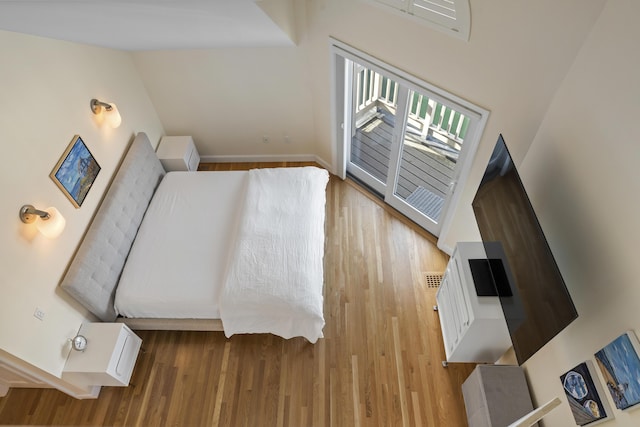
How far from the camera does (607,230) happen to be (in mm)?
1939

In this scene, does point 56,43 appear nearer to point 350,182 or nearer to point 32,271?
point 32,271

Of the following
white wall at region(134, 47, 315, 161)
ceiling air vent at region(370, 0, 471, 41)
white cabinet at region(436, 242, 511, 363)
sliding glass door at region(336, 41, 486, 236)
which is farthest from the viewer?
white wall at region(134, 47, 315, 161)

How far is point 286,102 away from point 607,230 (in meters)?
3.37

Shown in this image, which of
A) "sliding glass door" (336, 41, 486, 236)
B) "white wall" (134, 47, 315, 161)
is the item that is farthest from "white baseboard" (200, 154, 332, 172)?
"sliding glass door" (336, 41, 486, 236)

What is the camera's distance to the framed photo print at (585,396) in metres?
1.95

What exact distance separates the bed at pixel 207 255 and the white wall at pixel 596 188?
1.77 metres

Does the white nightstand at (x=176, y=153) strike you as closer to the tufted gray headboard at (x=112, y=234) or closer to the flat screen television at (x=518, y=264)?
the tufted gray headboard at (x=112, y=234)

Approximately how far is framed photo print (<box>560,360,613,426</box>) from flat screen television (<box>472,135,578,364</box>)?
0.25 m

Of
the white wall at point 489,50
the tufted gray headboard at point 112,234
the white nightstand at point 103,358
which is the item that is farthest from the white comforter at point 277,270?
the white wall at point 489,50

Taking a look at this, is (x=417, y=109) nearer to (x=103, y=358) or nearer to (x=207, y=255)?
(x=207, y=255)

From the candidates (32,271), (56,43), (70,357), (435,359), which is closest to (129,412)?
(70,357)

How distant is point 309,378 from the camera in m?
3.38

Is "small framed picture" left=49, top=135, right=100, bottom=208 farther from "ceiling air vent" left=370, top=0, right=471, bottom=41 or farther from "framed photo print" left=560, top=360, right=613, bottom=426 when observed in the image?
"framed photo print" left=560, top=360, right=613, bottom=426

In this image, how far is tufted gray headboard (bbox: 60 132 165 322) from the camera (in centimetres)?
311
